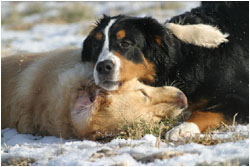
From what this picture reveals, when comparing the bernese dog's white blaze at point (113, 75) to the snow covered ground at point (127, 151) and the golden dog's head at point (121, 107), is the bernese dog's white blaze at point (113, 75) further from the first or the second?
the snow covered ground at point (127, 151)

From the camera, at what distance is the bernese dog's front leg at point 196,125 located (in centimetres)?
423

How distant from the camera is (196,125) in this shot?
4.44m

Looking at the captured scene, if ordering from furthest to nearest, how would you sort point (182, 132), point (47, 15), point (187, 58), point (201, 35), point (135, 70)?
1. point (47, 15)
2. point (187, 58)
3. point (201, 35)
4. point (135, 70)
5. point (182, 132)

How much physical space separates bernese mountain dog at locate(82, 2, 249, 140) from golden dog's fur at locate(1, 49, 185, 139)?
0.27 metres

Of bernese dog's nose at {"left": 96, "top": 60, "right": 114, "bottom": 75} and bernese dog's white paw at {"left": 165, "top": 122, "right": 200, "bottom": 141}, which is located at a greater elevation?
bernese dog's nose at {"left": 96, "top": 60, "right": 114, "bottom": 75}

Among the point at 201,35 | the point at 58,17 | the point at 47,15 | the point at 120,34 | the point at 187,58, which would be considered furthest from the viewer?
the point at 47,15

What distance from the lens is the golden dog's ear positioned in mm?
5000

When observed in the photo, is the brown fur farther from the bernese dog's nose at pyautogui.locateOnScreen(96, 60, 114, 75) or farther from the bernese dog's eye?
the bernese dog's nose at pyautogui.locateOnScreen(96, 60, 114, 75)

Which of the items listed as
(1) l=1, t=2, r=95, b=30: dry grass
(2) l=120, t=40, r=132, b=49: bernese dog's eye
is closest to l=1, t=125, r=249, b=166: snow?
(2) l=120, t=40, r=132, b=49: bernese dog's eye

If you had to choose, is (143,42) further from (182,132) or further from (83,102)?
(182,132)

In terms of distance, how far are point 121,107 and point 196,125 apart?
792 millimetres

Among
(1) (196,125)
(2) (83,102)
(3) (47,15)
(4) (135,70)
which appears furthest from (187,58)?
(3) (47,15)

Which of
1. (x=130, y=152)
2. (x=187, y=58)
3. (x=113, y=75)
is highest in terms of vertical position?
(x=187, y=58)

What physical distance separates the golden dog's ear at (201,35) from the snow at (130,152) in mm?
1237
